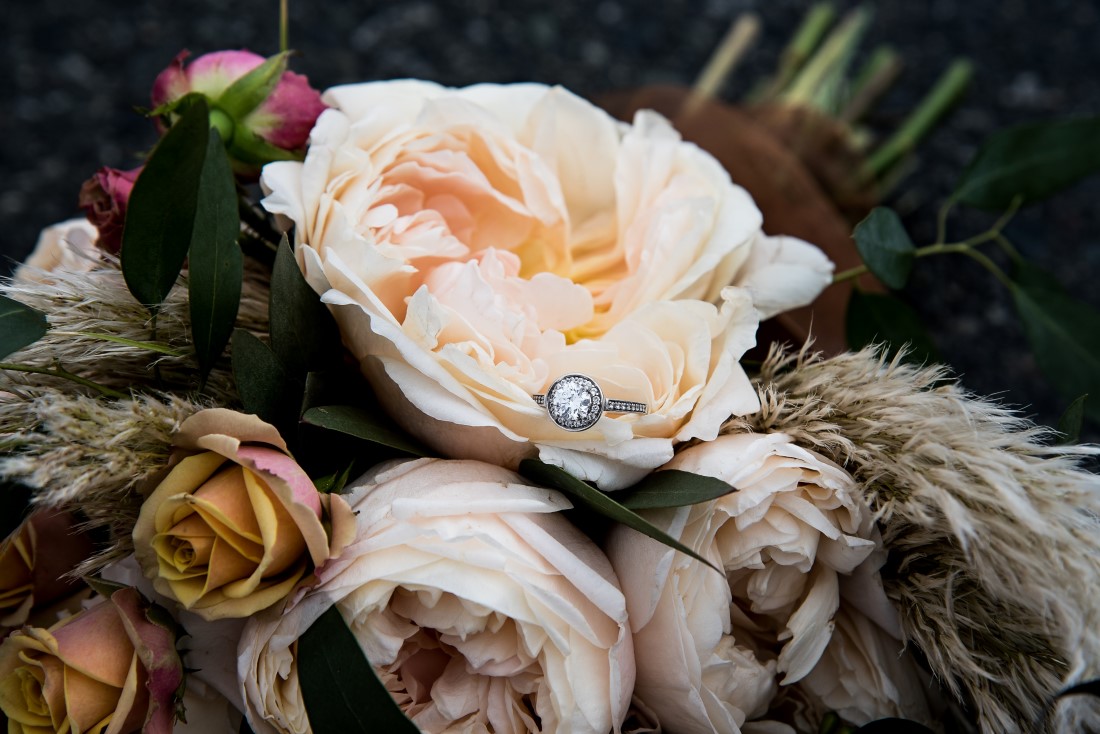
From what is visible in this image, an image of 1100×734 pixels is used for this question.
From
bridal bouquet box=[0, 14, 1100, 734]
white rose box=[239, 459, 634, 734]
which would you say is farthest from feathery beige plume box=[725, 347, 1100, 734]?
white rose box=[239, 459, 634, 734]

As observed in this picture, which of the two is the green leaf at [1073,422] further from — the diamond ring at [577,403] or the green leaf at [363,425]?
the green leaf at [363,425]

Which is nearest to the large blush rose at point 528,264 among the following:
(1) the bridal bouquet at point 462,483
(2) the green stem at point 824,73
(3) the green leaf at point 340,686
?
(1) the bridal bouquet at point 462,483

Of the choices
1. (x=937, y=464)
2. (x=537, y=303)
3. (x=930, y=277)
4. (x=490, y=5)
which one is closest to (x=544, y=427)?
(x=537, y=303)

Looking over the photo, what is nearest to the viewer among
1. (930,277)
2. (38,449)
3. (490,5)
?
(38,449)

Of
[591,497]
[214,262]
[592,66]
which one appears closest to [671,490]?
[591,497]

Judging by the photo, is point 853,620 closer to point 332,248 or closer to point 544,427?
point 544,427

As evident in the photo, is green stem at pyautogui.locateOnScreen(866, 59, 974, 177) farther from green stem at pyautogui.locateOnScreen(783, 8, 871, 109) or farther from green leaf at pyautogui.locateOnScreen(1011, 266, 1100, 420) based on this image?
green leaf at pyautogui.locateOnScreen(1011, 266, 1100, 420)

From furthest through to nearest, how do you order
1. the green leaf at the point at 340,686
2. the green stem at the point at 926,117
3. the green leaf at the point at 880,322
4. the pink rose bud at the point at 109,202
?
the green stem at the point at 926,117 → the green leaf at the point at 880,322 → the pink rose bud at the point at 109,202 → the green leaf at the point at 340,686
